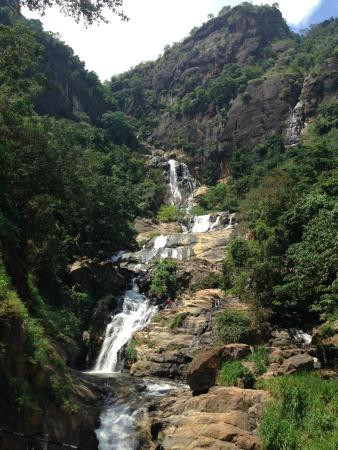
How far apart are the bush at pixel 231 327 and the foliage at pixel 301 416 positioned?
26.0 feet

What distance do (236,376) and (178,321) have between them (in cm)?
1042

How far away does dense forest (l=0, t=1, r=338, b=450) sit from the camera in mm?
15117

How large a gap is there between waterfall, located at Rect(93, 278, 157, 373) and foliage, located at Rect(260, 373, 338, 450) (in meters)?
13.0

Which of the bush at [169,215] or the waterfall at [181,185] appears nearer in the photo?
the bush at [169,215]

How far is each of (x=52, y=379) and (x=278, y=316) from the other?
48.8ft

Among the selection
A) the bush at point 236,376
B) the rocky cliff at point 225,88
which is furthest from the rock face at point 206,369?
the rocky cliff at point 225,88

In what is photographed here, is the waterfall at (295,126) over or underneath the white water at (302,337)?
over

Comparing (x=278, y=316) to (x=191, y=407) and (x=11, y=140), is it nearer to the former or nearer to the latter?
(x=191, y=407)

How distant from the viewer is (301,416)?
11.1 metres

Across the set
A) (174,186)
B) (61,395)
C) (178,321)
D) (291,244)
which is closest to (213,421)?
(61,395)

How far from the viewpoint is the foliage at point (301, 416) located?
10195 mm

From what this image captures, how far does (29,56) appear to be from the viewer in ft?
69.7

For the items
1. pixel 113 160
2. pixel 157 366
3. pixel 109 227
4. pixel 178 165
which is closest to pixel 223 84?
pixel 178 165

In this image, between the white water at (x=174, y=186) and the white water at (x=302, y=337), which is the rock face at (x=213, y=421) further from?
the white water at (x=174, y=186)
